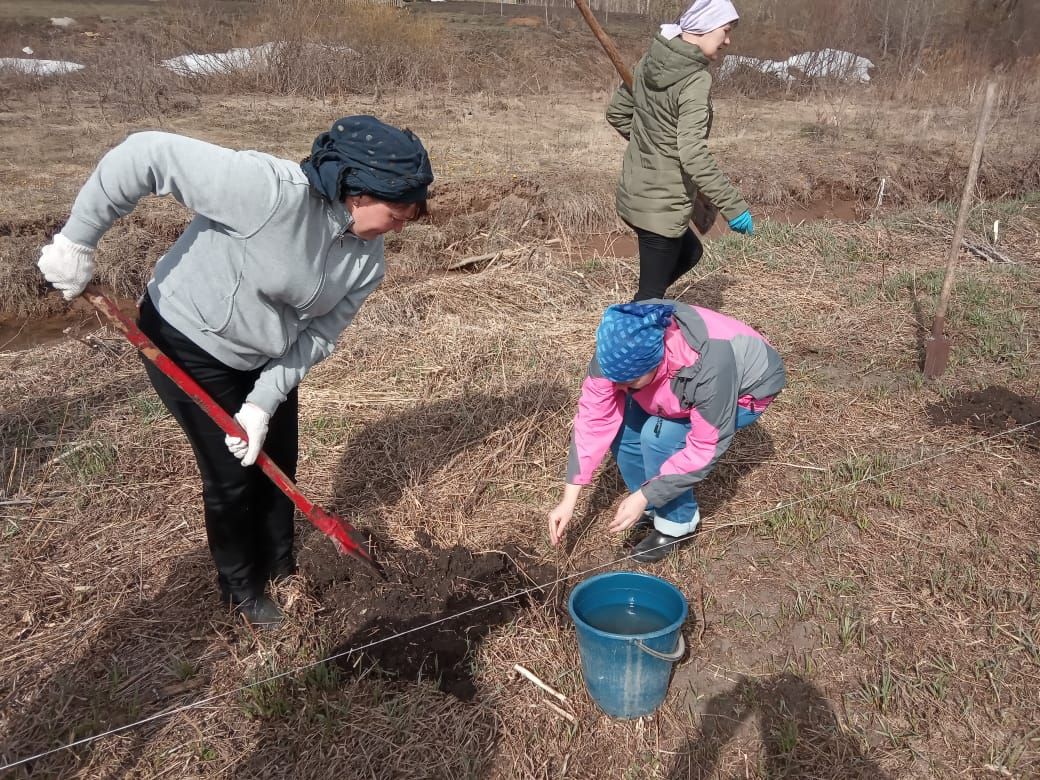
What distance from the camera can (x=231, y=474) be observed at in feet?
7.63

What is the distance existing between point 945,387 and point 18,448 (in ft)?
15.2

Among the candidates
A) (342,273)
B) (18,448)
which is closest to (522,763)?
(342,273)

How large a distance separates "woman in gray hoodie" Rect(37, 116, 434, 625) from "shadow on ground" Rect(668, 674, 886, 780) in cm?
157

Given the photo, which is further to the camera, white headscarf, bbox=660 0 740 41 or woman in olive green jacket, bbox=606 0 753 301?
woman in olive green jacket, bbox=606 0 753 301

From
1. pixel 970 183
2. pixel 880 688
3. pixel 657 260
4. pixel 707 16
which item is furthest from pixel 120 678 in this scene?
pixel 970 183

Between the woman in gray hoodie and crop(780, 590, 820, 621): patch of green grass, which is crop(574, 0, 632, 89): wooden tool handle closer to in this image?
the woman in gray hoodie

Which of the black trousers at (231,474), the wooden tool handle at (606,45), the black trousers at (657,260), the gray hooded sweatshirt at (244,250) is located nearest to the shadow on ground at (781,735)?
the black trousers at (231,474)

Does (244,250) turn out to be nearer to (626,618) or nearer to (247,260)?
(247,260)

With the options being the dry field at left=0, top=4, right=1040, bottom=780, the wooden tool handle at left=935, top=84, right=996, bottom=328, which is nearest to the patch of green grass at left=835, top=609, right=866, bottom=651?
the dry field at left=0, top=4, right=1040, bottom=780

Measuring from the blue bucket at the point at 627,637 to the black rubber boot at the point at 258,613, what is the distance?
1.07m

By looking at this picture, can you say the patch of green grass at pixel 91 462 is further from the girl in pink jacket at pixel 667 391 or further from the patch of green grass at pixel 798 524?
the patch of green grass at pixel 798 524

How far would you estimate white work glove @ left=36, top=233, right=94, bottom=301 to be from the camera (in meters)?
1.90

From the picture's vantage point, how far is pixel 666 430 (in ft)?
8.71

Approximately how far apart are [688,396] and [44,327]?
566 centimetres
